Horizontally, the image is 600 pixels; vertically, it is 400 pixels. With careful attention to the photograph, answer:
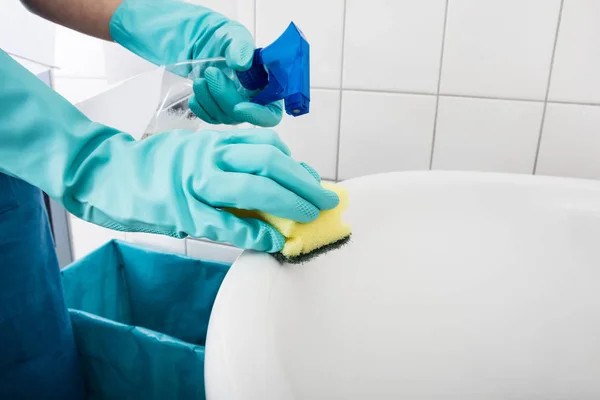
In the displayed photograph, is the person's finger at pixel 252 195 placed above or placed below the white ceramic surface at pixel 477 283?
above

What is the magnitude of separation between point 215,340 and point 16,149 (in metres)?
0.32

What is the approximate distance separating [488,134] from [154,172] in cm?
66

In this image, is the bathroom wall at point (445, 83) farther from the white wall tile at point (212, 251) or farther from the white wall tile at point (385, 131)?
the white wall tile at point (212, 251)

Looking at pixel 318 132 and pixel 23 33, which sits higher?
pixel 23 33

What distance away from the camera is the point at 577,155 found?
33.4 inches

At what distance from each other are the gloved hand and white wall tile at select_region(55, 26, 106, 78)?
352 millimetres

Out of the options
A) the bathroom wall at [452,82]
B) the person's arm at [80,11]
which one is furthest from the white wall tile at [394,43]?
the person's arm at [80,11]

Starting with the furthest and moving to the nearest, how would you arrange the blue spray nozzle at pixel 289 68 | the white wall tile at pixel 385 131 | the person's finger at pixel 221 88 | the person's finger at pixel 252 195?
the white wall tile at pixel 385 131
the person's finger at pixel 221 88
the blue spray nozzle at pixel 289 68
the person's finger at pixel 252 195

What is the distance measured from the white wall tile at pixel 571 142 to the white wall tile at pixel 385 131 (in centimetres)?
21

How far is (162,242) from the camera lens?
1.14 metres

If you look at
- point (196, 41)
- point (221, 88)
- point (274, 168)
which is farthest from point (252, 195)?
point (196, 41)

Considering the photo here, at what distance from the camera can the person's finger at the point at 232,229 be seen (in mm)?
435

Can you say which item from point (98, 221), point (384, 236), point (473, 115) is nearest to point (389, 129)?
point (473, 115)

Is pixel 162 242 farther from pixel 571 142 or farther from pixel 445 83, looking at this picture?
pixel 571 142
